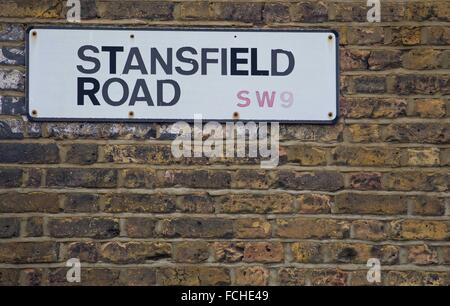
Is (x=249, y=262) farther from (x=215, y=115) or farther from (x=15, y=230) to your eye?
(x=15, y=230)

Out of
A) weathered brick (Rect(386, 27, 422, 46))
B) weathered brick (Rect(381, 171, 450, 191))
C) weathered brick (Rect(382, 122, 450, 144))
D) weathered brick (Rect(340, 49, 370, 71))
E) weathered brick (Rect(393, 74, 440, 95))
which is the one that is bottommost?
weathered brick (Rect(381, 171, 450, 191))

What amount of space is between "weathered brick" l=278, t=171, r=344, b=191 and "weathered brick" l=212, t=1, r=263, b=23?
62cm

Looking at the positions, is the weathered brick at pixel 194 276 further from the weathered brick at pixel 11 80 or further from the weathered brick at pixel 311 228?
the weathered brick at pixel 11 80

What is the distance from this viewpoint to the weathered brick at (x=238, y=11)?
9.57ft

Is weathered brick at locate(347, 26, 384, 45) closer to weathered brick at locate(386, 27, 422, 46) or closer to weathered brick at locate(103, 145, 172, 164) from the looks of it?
weathered brick at locate(386, 27, 422, 46)

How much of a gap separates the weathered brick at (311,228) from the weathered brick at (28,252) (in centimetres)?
87

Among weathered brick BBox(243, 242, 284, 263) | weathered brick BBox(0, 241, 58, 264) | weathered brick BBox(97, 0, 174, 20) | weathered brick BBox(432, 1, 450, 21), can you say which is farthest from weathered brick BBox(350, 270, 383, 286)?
weathered brick BBox(97, 0, 174, 20)

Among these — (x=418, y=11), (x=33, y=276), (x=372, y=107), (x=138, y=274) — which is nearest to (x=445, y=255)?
(x=372, y=107)

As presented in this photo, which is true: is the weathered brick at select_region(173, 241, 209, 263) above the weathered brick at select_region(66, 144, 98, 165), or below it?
below

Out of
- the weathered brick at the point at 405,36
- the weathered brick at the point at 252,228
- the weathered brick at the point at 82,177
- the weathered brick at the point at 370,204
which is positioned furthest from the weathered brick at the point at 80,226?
the weathered brick at the point at 405,36

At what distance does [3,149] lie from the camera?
9.42 ft

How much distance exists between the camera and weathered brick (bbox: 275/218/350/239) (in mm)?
2879

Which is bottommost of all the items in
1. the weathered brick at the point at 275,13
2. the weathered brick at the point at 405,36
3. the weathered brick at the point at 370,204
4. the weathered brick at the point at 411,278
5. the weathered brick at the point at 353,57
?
the weathered brick at the point at 411,278

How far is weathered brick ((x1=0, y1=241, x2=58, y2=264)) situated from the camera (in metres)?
2.85
